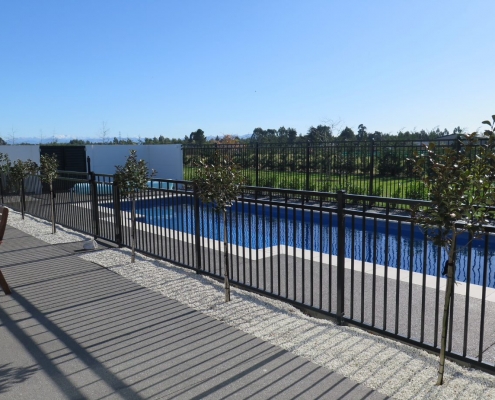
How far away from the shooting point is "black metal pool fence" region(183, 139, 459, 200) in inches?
564

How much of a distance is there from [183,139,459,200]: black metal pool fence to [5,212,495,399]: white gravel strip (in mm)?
8586

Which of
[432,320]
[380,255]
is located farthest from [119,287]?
[380,255]

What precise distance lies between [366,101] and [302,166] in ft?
25.1

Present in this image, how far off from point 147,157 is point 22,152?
5925mm

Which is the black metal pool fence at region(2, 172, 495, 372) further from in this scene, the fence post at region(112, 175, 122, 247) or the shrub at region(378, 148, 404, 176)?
the shrub at region(378, 148, 404, 176)

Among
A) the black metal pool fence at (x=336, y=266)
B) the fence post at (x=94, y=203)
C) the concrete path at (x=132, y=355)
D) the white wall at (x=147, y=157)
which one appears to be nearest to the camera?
the concrete path at (x=132, y=355)

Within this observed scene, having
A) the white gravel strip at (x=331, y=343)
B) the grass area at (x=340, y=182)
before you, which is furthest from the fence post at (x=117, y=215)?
the grass area at (x=340, y=182)

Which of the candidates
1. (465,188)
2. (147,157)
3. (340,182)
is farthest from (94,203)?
(147,157)

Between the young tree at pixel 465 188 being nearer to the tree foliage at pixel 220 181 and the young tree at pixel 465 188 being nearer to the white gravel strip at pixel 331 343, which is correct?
the white gravel strip at pixel 331 343

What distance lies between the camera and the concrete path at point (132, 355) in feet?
10.4

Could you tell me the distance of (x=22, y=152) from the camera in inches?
739

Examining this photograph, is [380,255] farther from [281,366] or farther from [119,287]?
[281,366]

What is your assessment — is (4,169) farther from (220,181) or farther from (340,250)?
(340,250)

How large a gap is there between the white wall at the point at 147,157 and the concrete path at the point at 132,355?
16278 millimetres
